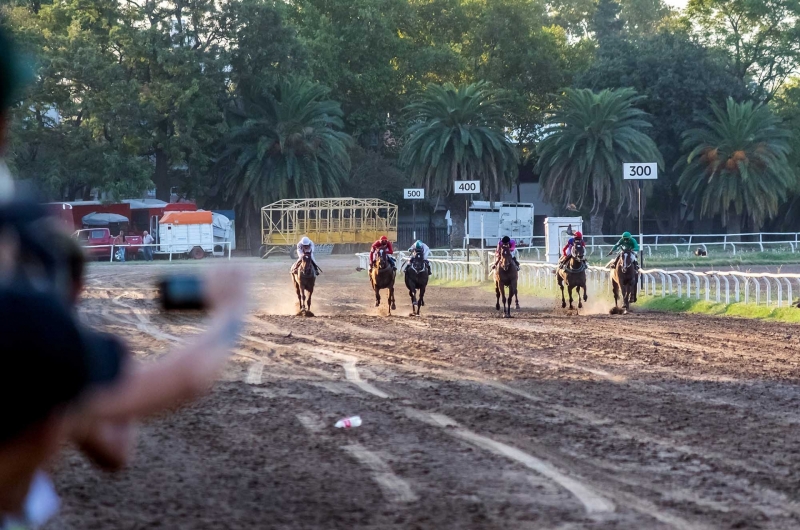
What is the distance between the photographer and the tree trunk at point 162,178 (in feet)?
222

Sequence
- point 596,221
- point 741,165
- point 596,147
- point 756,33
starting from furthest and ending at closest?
point 756,33 < point 596,221 < point 596,147 < point 741,165

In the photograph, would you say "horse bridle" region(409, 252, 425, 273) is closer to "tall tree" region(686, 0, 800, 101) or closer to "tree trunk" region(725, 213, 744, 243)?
"tree trunk" region(725, 213, 744, 243)

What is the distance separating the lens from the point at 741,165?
57188 mm

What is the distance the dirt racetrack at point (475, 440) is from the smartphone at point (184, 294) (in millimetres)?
4114

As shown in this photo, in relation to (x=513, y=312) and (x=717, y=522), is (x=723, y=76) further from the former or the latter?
(x=717, y=522)

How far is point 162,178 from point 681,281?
4225 cm

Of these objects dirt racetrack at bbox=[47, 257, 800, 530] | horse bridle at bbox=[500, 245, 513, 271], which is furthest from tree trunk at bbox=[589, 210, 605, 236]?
dirt racetrack at bbox=[47, 257, 800, 530]

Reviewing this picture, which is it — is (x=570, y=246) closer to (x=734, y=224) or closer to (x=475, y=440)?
(x=475, y=440)

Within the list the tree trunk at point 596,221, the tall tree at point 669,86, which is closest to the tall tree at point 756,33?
the tall tree at point 669,86

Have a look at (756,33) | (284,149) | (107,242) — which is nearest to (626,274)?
(107,242)

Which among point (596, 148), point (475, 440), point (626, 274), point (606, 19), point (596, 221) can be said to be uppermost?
point (606, 19)

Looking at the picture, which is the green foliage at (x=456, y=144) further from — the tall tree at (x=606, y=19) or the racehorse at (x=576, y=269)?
the tall tree at (x=606, y=19)

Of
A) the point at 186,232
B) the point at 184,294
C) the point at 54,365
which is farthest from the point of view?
the point at 186,232

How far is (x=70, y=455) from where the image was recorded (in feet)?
27.4
